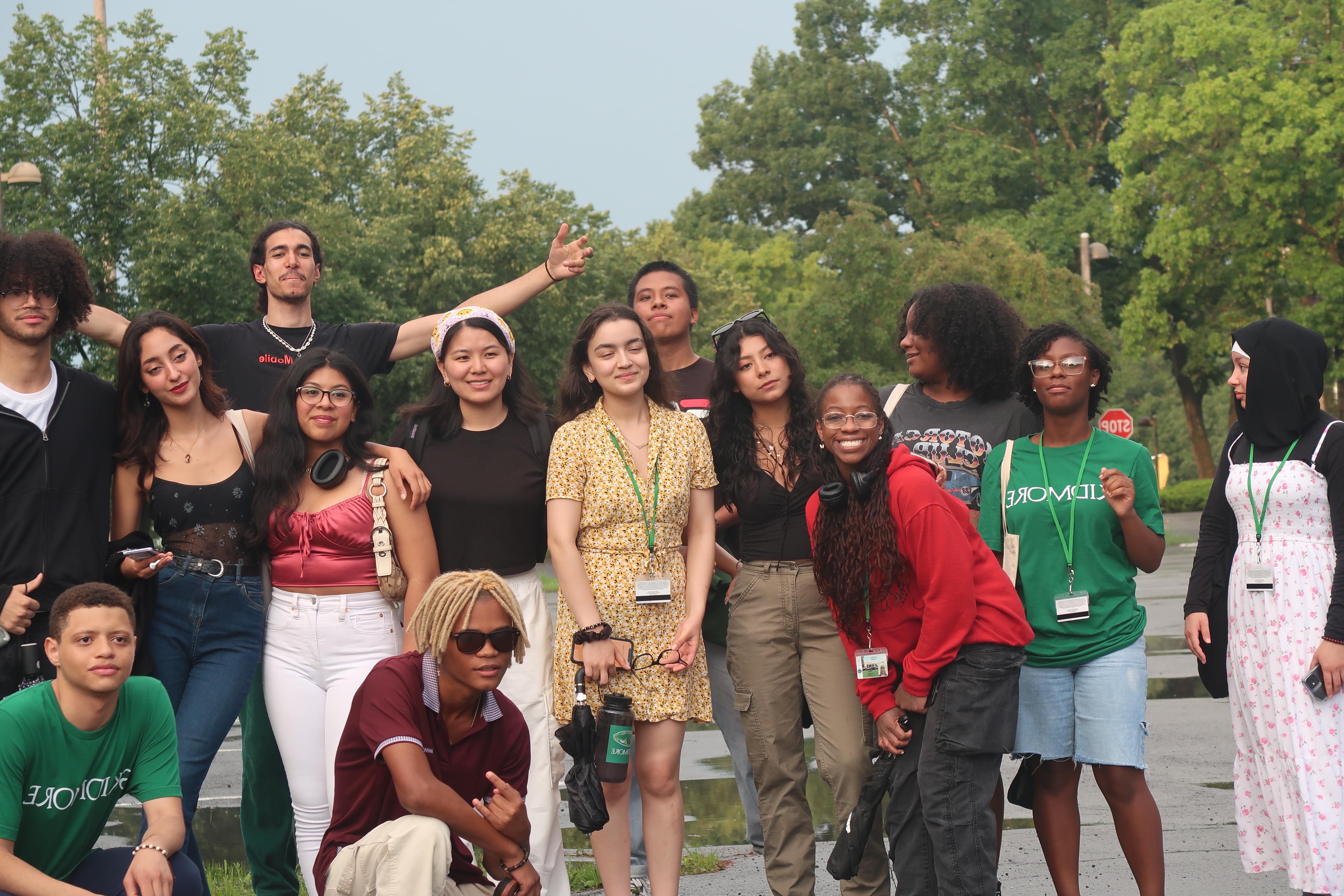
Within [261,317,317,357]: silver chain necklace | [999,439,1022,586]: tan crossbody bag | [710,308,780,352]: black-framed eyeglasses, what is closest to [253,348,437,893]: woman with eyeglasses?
[261,317,317,357]: silver chain necklace

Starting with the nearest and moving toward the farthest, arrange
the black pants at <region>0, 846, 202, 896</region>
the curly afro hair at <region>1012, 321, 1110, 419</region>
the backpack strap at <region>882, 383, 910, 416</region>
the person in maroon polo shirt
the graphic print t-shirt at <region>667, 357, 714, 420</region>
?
the person in maroon polo shirt < the black pants at <region>0, 846, 202, 896</region> < the curly afro hair at <region>1012, 321, 1110, 419</region> < the backpack strap at <region>882, 383, 910, 416</region> < the graphic print t-shirt at <region>667, 357, 714, 420</region>

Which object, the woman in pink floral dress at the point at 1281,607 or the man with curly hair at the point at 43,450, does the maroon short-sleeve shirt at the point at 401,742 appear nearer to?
the man with curly hair at the point at 43,450

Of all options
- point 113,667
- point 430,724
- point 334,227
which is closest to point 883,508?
point 430,724

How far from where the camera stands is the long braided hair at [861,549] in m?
4.47

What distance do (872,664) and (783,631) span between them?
A: 1.50ft

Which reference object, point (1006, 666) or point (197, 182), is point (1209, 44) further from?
point (1006, 666)

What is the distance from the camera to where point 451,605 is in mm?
3826

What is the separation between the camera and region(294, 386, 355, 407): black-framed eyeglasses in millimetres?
4879

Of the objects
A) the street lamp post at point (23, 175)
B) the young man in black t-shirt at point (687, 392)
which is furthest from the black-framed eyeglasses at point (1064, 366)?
the street lamp post at point (23, 175)

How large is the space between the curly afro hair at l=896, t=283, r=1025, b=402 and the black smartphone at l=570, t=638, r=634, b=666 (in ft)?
5.80

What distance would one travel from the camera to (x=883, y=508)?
4480 millimetres

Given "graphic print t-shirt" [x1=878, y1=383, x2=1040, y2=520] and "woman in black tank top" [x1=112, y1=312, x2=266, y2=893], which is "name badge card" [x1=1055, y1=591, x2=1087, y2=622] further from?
"woman in black tank top" [x1=112, y1=312, x2=266, y2=893]

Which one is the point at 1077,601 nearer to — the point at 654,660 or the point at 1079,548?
the point at 1079,548

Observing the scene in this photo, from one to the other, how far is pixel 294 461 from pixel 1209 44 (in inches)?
1413
